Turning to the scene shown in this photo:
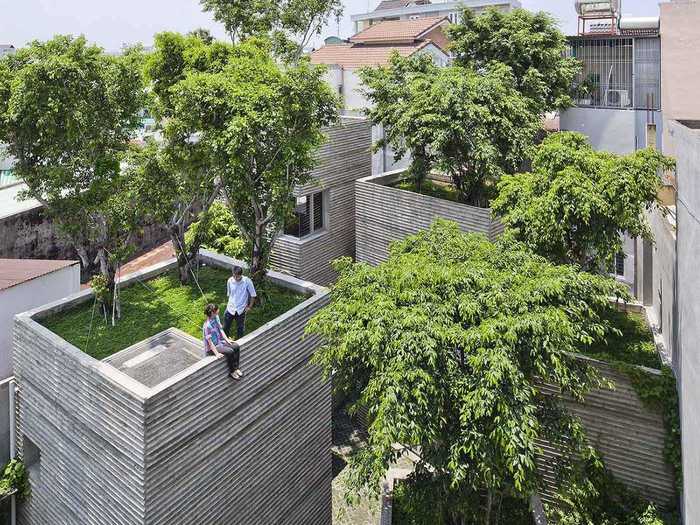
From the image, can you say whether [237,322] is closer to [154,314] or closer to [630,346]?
[154,314]

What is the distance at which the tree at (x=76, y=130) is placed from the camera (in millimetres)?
10227

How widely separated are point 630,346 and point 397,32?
23423 mm

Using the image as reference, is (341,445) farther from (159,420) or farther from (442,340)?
(442,340)

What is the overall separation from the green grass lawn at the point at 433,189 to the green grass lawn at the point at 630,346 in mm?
5214

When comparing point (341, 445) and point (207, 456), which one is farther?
point (341, 445)

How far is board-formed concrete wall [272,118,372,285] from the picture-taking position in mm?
16156

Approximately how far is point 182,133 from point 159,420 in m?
5.19

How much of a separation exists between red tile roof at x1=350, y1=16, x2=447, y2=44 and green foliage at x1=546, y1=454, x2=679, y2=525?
24.1 meters

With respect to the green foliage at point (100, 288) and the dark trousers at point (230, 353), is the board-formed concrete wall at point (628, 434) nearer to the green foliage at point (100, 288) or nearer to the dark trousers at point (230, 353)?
the dark trousers at point (230, 353)

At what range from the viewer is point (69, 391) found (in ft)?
32.2

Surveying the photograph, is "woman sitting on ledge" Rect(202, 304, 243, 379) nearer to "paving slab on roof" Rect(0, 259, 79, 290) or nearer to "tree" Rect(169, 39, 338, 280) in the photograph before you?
"tree" Rect(169, 39, 338, 280)

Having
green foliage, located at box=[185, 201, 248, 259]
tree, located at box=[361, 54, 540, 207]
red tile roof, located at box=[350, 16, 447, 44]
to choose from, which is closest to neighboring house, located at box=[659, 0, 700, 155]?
tree, located at box=[361, 54, 540, 207]

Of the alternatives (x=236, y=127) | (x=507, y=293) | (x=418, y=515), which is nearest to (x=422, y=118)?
(x=236, y=127)

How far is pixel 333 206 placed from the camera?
16938mm
